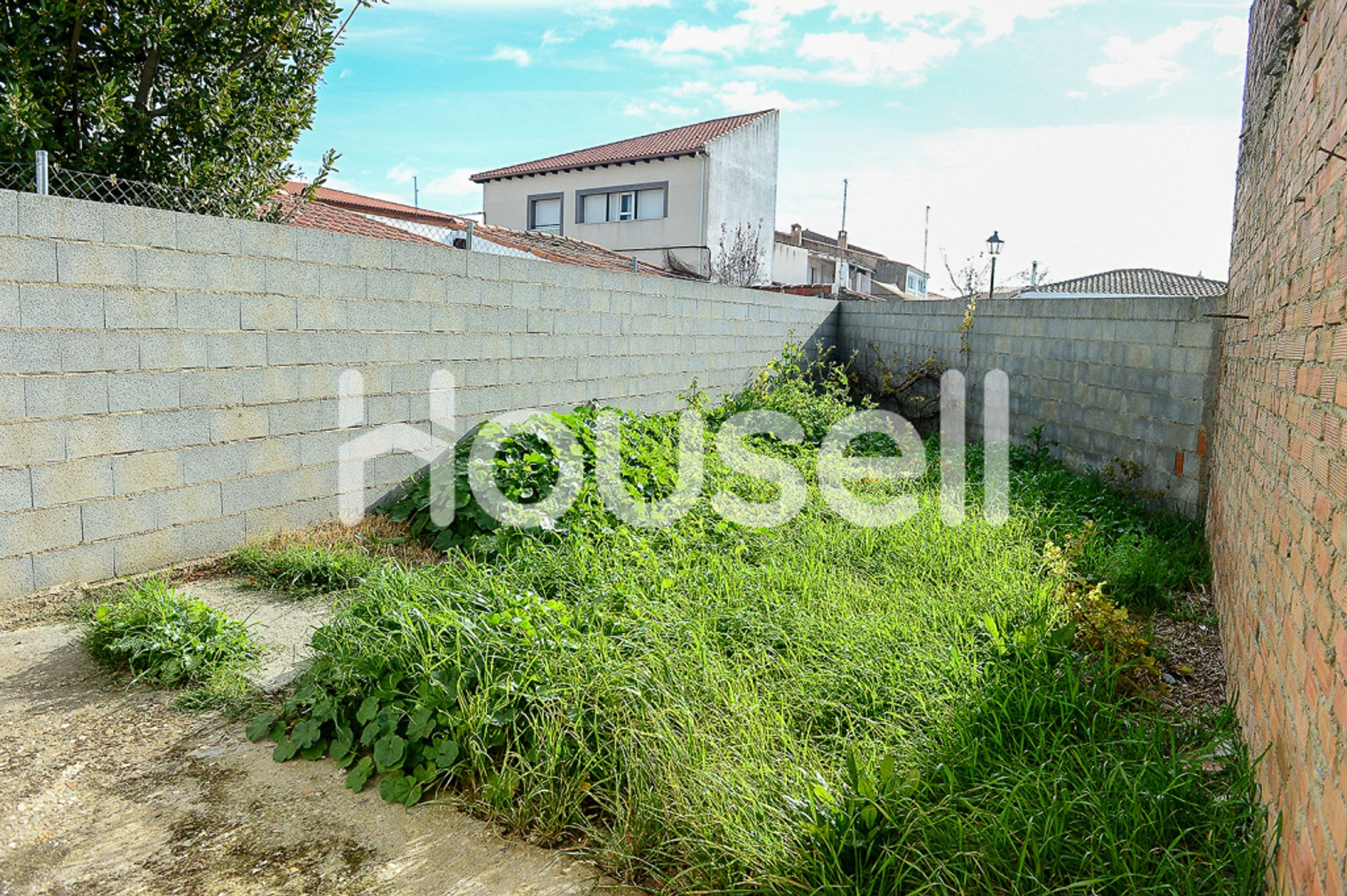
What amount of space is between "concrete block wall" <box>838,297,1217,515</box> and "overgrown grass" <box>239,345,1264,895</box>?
7.28 ft

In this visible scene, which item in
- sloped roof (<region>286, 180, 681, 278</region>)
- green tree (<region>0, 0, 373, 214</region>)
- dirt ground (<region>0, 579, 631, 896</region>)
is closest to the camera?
dirt ground (<region>0, 579, 631, 896</region>)

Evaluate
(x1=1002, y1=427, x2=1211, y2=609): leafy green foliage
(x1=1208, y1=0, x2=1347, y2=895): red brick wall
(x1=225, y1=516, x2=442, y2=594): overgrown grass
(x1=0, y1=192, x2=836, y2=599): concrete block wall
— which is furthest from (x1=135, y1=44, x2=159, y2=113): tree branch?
(x1=1002, y1=427, x2=1211, y2=609): leafy green foliage

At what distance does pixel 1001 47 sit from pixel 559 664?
25.6 ft

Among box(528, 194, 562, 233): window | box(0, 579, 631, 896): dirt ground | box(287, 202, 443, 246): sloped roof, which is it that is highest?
box(528, 194, 562, 233): window

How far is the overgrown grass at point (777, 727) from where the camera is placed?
219 cm

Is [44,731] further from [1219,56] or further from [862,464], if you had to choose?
[1219,56]

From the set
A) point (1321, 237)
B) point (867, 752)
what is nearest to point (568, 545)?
point (867, 752)

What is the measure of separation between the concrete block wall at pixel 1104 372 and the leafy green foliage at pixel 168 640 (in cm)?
588

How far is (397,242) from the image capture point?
5.57 meters

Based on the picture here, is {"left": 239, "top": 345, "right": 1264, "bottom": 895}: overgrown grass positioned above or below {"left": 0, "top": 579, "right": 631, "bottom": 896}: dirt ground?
above

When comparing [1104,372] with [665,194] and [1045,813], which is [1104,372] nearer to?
[1045,813]

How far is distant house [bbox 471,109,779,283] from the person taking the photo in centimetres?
2269

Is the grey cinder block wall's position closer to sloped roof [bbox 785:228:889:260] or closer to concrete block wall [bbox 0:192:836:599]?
concrete block wall [bbox 0:192:836:599]

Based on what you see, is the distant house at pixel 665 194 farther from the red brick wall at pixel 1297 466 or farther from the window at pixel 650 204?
the red brick wall at pixel 1297 466
